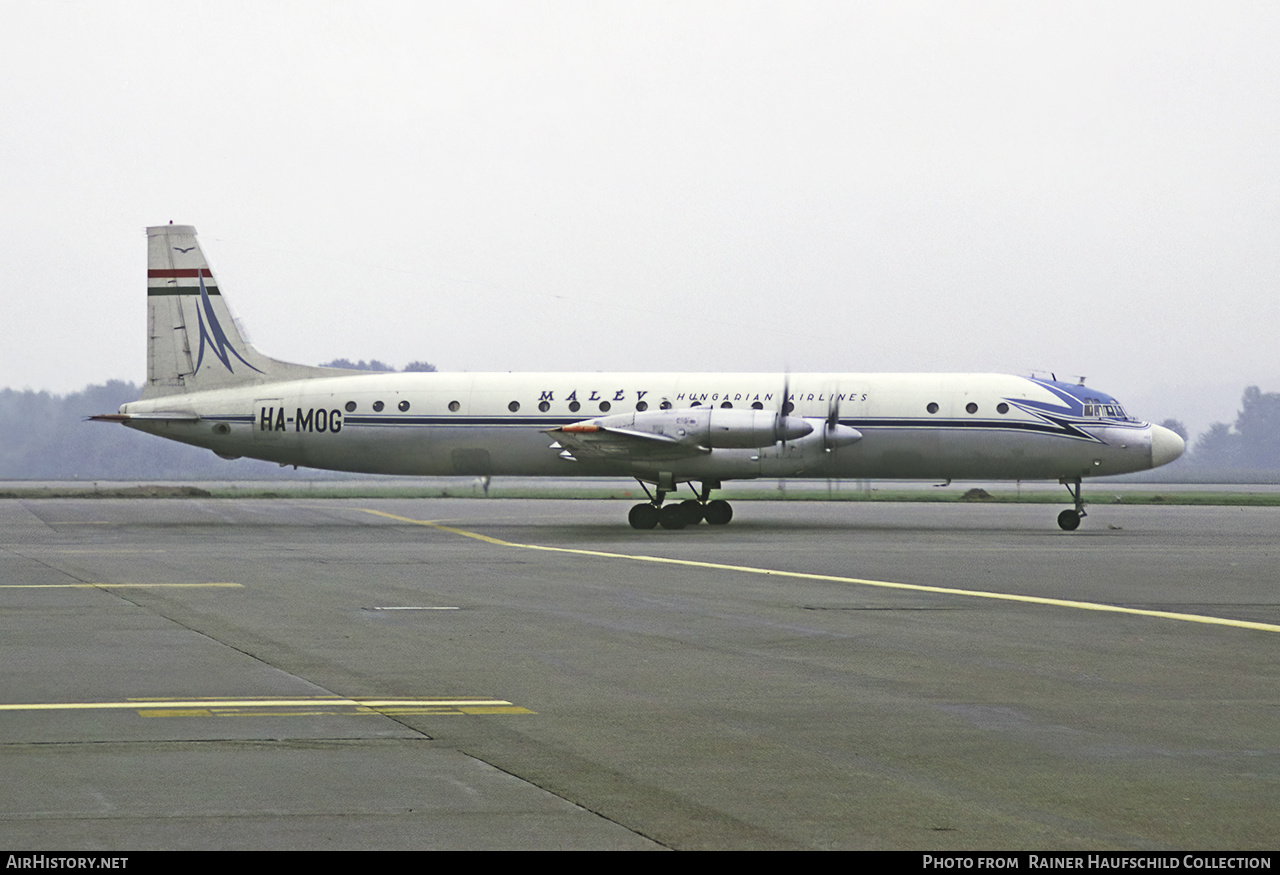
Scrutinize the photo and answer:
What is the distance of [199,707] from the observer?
8828 mm

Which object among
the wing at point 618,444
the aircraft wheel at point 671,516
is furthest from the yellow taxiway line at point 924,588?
the aircraft wheel at point 671,516

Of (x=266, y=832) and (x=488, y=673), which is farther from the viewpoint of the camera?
(x=488, y=673)

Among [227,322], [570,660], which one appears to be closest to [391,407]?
[227,322]

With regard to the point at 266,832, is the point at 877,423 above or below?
above

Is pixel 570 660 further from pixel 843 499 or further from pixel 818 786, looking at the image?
pixel 843 499

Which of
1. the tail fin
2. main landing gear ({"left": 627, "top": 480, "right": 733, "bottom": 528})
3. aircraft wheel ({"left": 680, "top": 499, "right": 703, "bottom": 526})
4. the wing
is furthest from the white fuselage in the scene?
aircraft wheel ({"left": 680, "top": 499, "right": 703, "bottom": 526})

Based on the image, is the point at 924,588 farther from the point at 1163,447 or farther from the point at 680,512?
the point at 1163,447

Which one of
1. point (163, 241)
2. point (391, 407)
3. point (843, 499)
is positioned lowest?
point (843, 499)

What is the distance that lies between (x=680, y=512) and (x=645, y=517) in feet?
3.10

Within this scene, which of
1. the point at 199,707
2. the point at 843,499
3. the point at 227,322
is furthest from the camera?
the point at 843,499

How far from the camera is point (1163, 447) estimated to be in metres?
33.0

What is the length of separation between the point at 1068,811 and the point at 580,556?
694 inches

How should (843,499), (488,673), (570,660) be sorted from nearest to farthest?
1. (488,673)
2. (570,660)
3. (843,499)

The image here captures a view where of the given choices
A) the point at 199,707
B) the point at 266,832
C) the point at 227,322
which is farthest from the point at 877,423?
the point at 266,832
